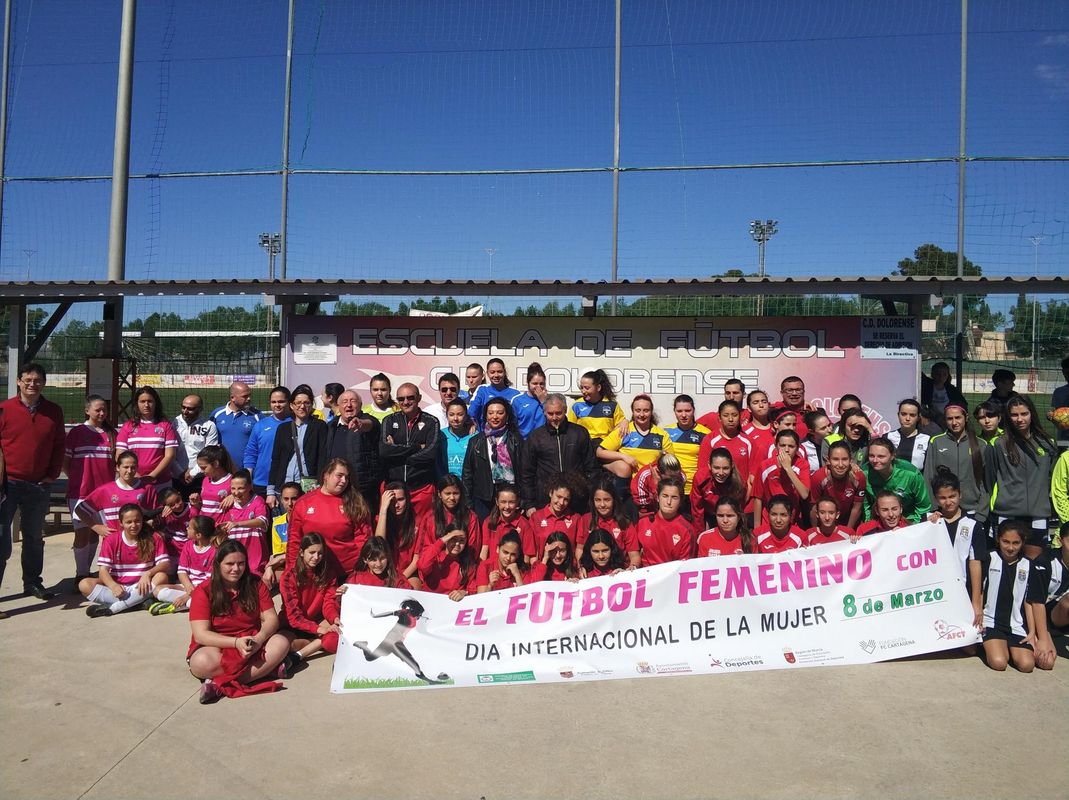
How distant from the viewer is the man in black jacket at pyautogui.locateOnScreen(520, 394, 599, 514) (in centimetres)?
636

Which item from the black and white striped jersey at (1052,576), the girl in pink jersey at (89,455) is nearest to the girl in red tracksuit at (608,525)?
the black and white striped jersey at (1052,576)

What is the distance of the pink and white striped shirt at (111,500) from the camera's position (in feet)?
21.7

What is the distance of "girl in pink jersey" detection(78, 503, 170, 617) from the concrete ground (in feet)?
3.41

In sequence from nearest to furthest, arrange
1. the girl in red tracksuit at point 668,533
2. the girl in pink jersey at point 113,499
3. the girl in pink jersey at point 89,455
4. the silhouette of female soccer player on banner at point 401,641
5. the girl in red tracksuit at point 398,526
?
the silhouette of female soccer player on banner at point 401,641 → the girl in red tracksuit at point 668,533 → the girl in red tracksuit at point 398,526 → the girl in pink jersey at point 113,499 → the girl in pink jersey at point 89,455

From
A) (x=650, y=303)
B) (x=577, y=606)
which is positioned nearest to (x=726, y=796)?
(x=577, y=606)

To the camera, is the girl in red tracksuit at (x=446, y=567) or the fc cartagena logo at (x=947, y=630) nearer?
the fc cartagena logo at (x=947, y=630)

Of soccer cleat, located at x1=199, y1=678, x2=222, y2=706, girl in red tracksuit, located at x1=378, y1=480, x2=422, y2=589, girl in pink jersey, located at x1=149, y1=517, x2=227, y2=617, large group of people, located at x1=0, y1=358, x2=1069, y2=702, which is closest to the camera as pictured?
soccer cleat, located at x1=199, y1=678, x2=222, y2=706

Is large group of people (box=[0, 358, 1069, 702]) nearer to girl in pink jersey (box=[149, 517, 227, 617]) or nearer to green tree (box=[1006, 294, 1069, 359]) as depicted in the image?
girl in pink jersey (box=[149, 517, 227, 617])

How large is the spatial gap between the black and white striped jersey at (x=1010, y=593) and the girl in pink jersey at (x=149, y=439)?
253 inches

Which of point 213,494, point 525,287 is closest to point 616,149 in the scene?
point 525,287

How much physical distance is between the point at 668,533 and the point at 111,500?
14.9 feet

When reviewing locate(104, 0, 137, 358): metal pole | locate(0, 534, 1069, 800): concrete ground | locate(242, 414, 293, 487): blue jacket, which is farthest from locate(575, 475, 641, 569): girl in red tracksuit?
locate(104, 0, 137, 358): metal pole

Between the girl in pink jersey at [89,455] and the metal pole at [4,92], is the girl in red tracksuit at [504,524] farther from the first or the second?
the metal pole at [4,92]

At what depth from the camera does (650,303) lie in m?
9.17
